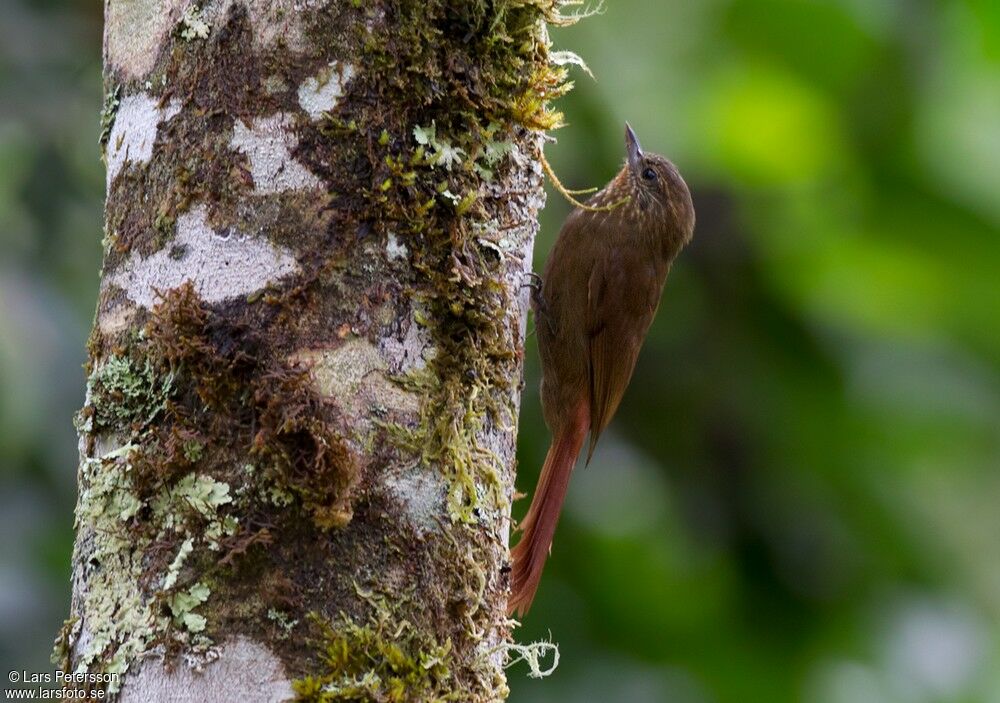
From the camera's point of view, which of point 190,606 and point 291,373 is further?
point 291,373

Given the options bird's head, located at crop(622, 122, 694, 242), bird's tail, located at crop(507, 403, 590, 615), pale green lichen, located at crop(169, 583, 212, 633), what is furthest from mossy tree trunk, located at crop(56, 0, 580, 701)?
bird's head, located at crop(622, 122, 694, 242)

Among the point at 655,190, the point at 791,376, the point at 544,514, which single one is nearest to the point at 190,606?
the point at 544,514

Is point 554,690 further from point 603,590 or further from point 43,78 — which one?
point 43,78

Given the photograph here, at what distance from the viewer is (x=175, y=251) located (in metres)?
2.22

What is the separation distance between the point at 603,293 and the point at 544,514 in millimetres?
996

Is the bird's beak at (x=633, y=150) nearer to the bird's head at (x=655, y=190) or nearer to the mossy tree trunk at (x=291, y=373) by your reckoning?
the bird's head at (x=655, y=190)

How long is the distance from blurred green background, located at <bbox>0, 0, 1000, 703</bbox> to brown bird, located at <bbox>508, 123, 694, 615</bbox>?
0.36 metres

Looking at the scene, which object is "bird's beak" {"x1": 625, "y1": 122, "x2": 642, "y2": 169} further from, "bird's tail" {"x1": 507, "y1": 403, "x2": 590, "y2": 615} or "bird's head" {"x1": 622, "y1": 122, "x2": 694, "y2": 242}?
"bird's tail" {"x1": 507, "y1": 403, "x2": 590, "y2": 615}

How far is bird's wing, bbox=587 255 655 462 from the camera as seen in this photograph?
4.40m

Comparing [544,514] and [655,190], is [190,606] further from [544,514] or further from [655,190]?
[655,190]

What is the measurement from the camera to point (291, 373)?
2146 mm

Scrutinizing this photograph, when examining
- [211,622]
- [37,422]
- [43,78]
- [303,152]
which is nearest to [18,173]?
[43,78]

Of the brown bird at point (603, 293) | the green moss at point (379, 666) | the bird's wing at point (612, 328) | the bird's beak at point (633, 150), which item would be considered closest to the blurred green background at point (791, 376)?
the bird's beak at point (633, 150)

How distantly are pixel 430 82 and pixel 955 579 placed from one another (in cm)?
→ 331
